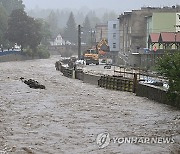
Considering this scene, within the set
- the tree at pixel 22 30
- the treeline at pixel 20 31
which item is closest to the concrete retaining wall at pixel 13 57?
the treeline at pixel 20 31

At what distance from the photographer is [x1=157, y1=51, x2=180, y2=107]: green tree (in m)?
29.1

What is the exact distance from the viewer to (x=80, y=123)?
24578 millimetres

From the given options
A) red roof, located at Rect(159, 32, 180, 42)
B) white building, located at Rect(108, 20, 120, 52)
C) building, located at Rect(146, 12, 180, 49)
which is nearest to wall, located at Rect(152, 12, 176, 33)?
building, located at Rect(146, 12, 180, 49)

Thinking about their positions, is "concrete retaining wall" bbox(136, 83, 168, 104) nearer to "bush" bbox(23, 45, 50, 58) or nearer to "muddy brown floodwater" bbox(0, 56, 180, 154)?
"muddy brown floodwater" bbox(0, 56, 180, 154)

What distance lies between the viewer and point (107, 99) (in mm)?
36562

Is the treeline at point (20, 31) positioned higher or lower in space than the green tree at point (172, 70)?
higher

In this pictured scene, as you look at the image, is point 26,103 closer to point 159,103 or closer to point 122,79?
point 159,103

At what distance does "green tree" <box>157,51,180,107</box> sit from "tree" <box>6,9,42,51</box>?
95417mm

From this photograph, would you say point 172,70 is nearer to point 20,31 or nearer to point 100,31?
point 20,31

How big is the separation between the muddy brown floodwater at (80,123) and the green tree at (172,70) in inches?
55.3

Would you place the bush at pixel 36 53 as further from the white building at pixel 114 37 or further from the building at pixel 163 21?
the building at pixel 163 21

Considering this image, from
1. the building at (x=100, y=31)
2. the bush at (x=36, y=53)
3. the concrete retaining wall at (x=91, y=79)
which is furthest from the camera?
the building at (x=100, y=31)

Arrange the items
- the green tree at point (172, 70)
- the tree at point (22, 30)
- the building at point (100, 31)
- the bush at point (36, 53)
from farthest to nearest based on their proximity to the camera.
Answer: the building at point (100, 31) → the bush at point (36, 53) → the tree at point (22, 30) → the green tree at point (172, 70)

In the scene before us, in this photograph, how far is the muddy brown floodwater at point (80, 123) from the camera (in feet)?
61.5
